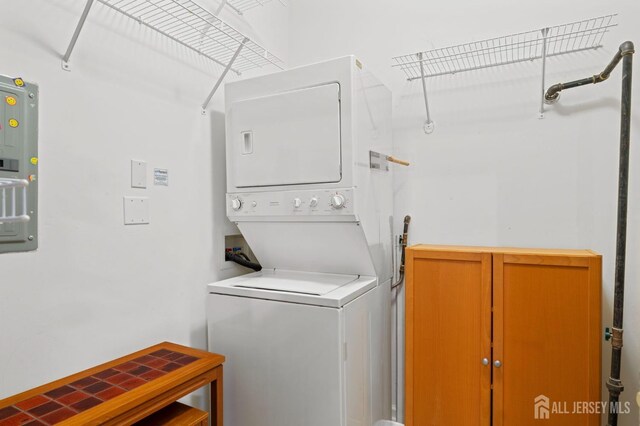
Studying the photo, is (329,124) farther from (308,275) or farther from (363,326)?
(363,326)

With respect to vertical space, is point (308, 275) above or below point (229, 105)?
below

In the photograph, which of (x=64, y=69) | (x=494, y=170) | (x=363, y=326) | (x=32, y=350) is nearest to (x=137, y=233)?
(x=32, y=350)

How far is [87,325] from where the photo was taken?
149cm

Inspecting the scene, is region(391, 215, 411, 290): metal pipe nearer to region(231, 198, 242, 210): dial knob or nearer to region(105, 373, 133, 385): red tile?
region(231, 198, 242, 210): dial knob

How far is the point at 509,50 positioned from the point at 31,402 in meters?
2.80

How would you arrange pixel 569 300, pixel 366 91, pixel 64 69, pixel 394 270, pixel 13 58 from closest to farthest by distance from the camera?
pixel 13 58 → pixel 64 69 → pixel 569 300 → pixel 366 91 → pixel 394 270

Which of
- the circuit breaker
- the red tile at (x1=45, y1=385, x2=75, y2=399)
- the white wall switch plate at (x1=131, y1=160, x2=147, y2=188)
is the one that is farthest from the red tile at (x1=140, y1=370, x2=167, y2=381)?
the white wall switch plate at (x1=131, y1=160, x2=147, y2=188)

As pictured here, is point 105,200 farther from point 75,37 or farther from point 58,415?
point 58,415

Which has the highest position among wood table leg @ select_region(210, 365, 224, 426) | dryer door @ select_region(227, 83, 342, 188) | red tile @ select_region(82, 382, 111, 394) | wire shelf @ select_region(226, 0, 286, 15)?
wire shelf @ select_region(226, 0, 286, 15)

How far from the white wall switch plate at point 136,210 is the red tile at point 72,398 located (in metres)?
0.70

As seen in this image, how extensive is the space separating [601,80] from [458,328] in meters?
1.46

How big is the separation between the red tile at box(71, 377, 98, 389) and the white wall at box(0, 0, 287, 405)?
119 millimetres

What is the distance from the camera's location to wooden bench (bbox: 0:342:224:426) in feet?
3.68

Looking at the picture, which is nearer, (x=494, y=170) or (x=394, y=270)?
(x=494, y=170)
